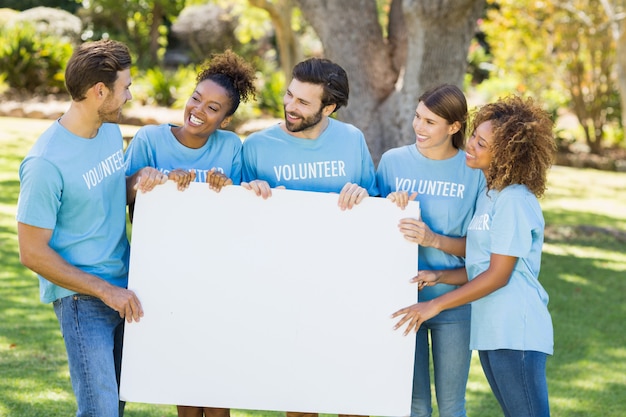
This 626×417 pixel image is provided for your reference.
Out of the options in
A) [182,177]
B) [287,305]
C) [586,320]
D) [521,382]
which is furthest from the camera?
[586,320]

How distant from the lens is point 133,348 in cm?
331

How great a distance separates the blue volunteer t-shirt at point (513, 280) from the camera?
309cm

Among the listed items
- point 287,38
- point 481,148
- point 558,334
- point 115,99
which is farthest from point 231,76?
point 287,38

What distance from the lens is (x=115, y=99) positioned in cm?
311

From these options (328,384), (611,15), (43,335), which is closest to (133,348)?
(328,384)

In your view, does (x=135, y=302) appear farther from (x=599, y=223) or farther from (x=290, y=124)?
(x=599, y=223)

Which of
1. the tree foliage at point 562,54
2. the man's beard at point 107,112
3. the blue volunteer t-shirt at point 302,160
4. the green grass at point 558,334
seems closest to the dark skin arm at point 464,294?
the blue volunteer t-shirt at point 302,160

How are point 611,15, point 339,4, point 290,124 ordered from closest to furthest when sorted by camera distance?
point 290,124 < point 339,4 < point 611,15

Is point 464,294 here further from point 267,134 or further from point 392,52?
point 392,52

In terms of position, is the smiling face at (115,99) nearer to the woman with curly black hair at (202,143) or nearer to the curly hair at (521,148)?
the woman with curly black hair at (202,143)

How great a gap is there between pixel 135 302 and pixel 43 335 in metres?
2.72

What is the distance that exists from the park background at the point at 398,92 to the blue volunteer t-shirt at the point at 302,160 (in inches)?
64.5

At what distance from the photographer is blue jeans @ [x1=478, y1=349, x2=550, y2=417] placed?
303 cm

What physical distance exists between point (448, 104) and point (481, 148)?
309mm
